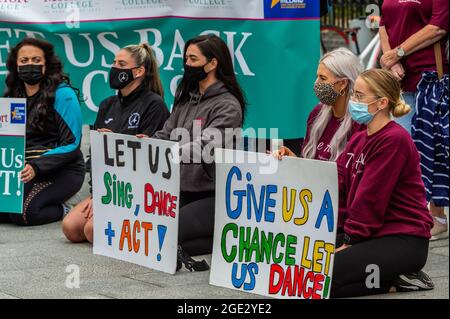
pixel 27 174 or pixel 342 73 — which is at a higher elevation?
pixel 342 73

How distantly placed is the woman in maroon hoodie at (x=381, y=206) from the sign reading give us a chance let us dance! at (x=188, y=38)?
224 cm

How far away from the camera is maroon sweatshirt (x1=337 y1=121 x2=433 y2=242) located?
5.72 metres

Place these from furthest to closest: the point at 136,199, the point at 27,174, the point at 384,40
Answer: the point at 27,174 → the point at 384,40 → the point at 136,199

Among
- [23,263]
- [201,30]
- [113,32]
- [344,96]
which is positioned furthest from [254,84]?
[23,263]

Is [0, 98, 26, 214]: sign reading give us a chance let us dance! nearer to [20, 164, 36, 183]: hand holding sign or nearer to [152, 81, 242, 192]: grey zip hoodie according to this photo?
[20, 164, 36, 183]: hand holding sign

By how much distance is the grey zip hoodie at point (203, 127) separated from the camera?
6703 millimetres

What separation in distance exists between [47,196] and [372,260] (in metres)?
3.03

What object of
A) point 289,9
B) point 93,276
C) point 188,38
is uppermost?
point 289,9

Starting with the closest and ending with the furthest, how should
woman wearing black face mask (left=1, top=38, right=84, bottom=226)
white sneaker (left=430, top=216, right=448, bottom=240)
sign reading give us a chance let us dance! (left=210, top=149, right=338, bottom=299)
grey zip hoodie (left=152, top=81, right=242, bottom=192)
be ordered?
1. sign reading give us a chance let us dance! (left=210, top=149, right=338, bottom=299)
2. grey zip hoodie (left=152, top=81, right=242, bottom=192)
3. white sneaker (left=430, top=216, right=448, bottom=240)
4. woman wearing black face mask (left=1, top=38, right=84, bottom=226)

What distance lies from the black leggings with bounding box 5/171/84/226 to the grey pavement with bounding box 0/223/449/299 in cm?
48

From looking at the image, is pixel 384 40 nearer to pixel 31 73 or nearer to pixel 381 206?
pixel 381 206

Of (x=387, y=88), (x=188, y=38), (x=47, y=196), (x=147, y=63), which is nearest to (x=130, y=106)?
(x=147, y=63)

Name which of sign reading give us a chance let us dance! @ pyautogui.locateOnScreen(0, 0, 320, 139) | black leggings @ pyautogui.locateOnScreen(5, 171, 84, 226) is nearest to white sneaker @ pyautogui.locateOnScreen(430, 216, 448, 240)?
sign reading give us a chance let us dance! @ pyautogui.locateOnScreen(0, 0, 320, 139)

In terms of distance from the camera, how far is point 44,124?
801cm
